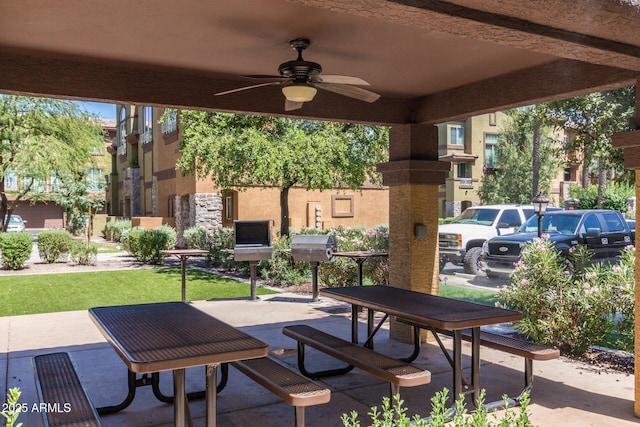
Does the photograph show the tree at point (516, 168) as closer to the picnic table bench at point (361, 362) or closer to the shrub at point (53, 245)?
the shrub at point (53, 245)

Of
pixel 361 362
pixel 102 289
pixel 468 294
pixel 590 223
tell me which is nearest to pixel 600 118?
pixel 590 223

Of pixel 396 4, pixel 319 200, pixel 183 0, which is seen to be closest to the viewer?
pixel 396 4

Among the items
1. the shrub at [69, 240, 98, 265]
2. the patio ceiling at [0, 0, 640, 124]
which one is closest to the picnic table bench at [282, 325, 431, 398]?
the patio ceiling at [0, 0, 640, 124]

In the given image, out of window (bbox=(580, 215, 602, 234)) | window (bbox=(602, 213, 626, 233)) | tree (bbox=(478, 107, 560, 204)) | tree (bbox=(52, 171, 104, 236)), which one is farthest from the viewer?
tree (bbox=(478, 107, 560, 204))

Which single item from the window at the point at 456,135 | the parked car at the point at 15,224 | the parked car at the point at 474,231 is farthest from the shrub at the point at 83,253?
the window at the point at 456,135

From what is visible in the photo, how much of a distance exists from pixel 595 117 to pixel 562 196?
34.5 meters

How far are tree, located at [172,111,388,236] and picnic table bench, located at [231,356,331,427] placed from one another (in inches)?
331

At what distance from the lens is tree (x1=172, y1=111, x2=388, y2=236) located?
12.8m

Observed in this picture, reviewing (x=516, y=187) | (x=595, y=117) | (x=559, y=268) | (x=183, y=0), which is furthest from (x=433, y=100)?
(x=516, y=187)

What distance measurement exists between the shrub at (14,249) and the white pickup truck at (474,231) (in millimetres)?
11700

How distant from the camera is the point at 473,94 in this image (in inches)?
254

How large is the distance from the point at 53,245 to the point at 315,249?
35.5 ft

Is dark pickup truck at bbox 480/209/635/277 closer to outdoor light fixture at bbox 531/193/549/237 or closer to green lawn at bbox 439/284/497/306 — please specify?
outdoor light fixture at bbox 531/193/549/237

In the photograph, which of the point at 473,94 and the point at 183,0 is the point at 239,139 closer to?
the point at 473,94
